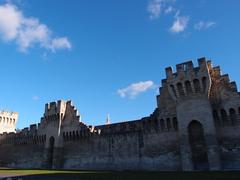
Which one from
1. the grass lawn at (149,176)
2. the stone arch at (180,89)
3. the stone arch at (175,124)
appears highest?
the stone arch at (180,89)

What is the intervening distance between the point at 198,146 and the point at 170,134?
3109mm

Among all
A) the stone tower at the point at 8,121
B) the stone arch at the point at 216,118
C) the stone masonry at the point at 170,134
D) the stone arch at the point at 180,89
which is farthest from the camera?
the stone tower at the point at 8,121

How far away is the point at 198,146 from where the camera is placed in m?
22.0

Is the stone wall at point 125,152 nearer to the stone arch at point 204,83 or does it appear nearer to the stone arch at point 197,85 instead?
the stone arch at point 197,85

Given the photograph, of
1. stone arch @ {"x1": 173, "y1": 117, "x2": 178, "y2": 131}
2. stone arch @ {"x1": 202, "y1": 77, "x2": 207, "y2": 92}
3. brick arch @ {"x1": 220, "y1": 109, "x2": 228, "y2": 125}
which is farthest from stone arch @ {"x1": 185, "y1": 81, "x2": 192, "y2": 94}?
brick arch @ {"x1": 220, "y1": 109, "x2": 228, "y2": 125}

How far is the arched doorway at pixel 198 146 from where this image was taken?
21.4m

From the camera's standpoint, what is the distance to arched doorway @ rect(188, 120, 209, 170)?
21.4m

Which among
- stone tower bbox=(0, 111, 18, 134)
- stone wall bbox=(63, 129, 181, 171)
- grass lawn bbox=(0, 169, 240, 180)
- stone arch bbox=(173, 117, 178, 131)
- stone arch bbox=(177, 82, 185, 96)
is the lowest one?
grass lawn bbox=(0, 169, 240, 180)

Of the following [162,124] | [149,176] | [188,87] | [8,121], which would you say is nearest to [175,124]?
[162,124]

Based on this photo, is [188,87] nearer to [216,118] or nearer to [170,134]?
[216,118]

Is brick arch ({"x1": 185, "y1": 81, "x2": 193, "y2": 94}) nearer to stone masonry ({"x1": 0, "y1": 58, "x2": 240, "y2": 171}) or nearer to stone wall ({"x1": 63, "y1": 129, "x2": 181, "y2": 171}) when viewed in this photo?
stone masonry ({"x1": 0, "y1": 58, "x2": 240, "y2": 171})

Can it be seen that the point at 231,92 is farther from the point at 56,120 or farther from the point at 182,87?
the point at 56,120

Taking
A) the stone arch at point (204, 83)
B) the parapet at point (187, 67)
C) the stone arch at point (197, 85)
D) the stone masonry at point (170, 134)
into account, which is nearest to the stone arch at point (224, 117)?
the stone masonry at point (170, 134)

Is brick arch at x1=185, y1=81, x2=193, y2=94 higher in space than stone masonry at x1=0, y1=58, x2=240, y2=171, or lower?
higher
